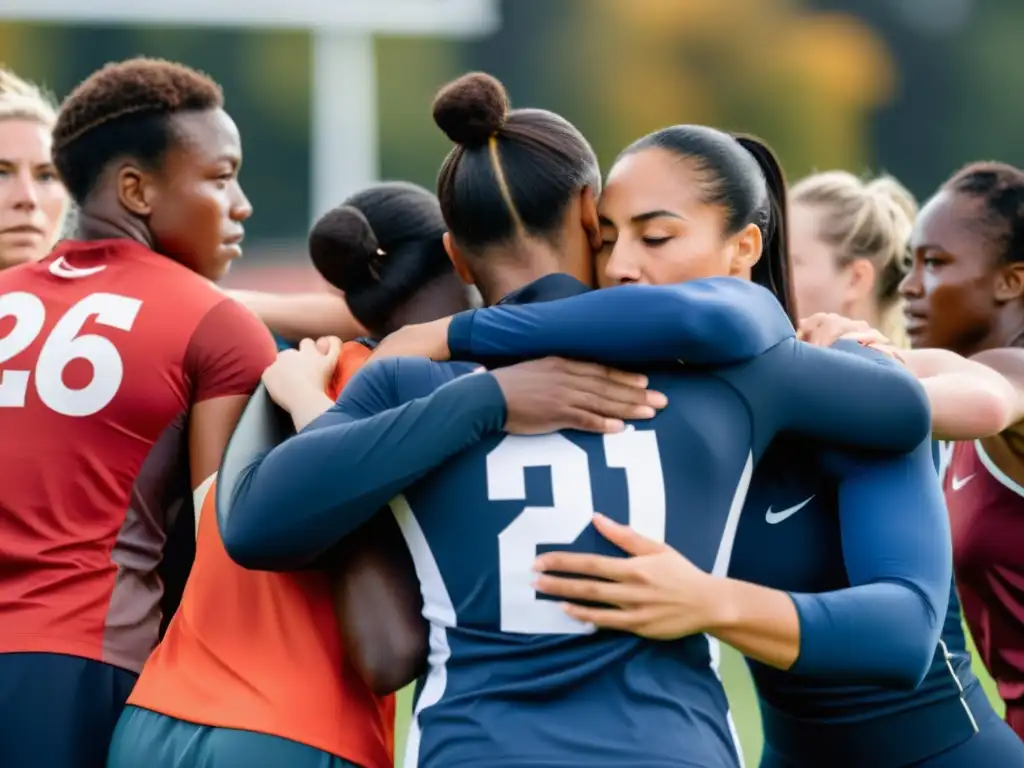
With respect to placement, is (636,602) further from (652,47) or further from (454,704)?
(652,47)

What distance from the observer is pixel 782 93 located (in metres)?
31.8

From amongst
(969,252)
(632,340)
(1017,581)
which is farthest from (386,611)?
(969,252)

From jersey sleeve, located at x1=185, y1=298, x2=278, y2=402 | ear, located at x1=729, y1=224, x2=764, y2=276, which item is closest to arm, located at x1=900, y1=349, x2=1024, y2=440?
ear, located at x1=729, y1=224, x2=764, y2=276

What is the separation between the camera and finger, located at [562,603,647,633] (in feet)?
7.11

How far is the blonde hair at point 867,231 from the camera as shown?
4.49 metres

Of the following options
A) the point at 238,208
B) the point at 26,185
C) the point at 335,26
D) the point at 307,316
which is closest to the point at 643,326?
the point at 238,208

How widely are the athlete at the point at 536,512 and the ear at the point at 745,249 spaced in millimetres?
265

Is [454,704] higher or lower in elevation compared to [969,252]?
lower

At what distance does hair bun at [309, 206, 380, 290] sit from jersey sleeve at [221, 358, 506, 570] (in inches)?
29.5

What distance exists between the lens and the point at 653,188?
2.52 metres

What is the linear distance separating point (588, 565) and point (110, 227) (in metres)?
1.43

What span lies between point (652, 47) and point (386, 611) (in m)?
31.8

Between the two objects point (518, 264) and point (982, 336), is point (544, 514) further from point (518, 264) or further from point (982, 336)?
point (982, 336)

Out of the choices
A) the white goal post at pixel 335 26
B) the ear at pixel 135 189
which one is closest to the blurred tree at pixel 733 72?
the white goal post at pixel 335 26
